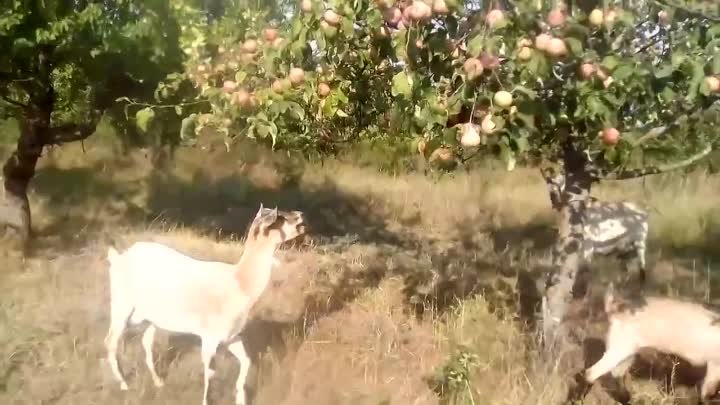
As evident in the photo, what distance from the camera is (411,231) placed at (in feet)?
25.7

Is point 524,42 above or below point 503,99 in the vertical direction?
above

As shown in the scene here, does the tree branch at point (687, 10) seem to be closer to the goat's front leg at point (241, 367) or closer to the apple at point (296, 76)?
the apple at point (296, 76)

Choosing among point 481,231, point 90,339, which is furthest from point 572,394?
point 481,231

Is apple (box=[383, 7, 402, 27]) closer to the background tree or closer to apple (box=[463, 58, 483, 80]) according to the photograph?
apple (box=[463, 58, 483, 80])

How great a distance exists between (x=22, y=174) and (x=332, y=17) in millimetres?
5224

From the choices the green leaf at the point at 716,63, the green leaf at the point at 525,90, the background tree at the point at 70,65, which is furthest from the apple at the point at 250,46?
the background tree at the point at 70,65

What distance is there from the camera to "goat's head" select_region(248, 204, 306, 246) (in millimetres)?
3707

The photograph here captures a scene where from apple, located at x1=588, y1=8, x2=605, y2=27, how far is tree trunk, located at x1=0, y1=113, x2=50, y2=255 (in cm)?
548

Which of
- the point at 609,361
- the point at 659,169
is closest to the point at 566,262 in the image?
the point at 609,361

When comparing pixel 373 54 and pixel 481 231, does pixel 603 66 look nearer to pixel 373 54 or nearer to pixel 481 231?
pixel 373 54

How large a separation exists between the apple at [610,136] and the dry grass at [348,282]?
1.55 m

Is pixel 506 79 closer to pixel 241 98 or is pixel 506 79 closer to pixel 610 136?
pixel 610 136

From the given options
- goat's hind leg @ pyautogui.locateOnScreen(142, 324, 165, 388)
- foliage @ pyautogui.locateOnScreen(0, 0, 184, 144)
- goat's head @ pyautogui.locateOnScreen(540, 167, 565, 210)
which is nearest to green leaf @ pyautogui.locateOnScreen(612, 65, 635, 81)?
goat's head @ pyautogui.locateOnScreen(540, 167, 565, 210)

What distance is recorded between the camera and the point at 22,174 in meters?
7.23
